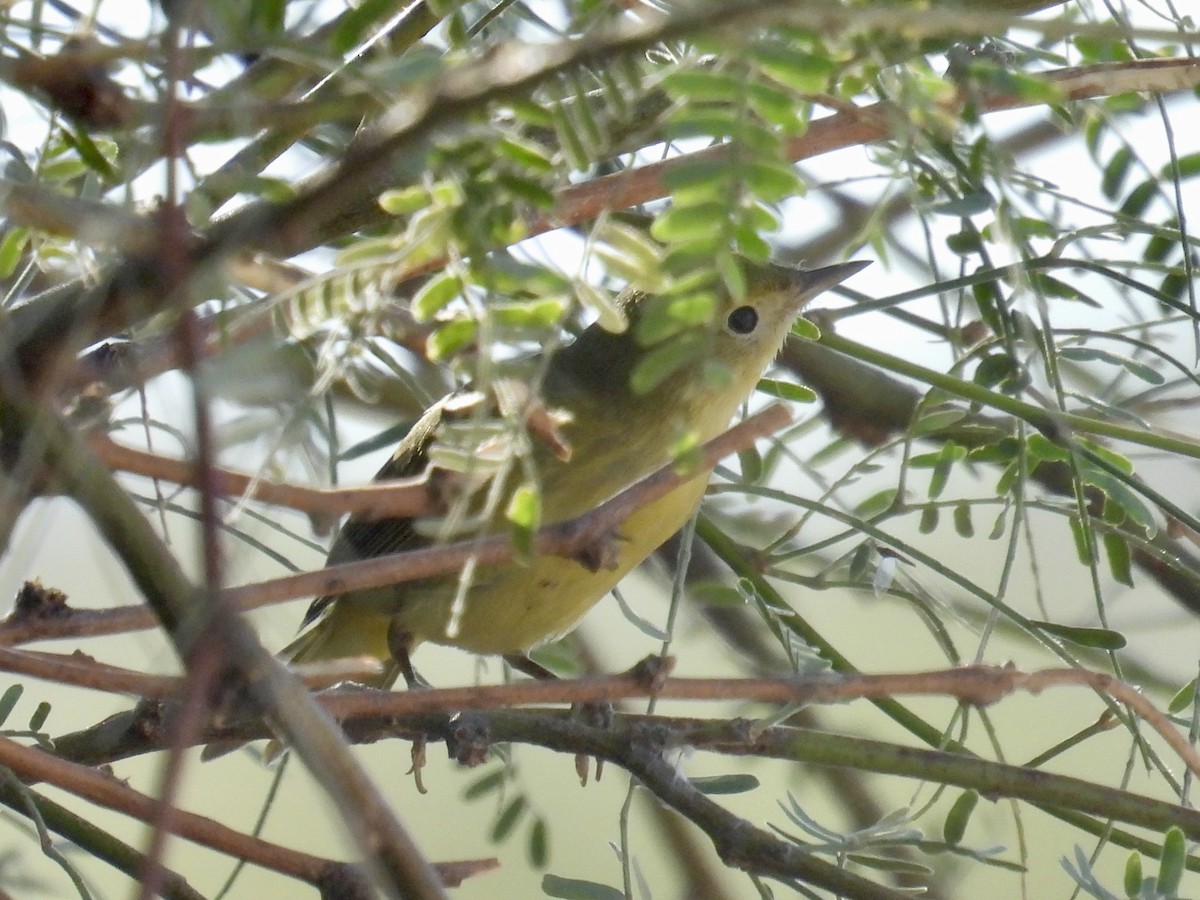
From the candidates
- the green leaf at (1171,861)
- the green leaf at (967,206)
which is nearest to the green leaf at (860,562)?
the green leaf at (1171,861)

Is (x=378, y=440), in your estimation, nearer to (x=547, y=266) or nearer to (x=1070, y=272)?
(x=1070, y=272)

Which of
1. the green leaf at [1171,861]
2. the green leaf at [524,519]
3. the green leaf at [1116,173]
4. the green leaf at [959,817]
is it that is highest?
the green leaf at [1116,173]

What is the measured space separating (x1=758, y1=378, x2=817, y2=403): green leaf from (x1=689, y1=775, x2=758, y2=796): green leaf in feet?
1.23

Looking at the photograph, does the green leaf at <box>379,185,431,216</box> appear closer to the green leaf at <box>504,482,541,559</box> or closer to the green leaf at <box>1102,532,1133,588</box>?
the green leaf at <box>504,482,541,559</box>

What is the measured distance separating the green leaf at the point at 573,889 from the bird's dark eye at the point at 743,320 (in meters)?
0.83

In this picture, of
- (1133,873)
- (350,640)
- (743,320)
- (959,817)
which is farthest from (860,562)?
(350,640)

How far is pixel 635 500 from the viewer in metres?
0.79

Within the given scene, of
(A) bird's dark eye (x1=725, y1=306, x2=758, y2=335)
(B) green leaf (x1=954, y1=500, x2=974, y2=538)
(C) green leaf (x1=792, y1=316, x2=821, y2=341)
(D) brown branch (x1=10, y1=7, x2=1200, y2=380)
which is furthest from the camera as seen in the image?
(A) bird's dark eye (x1=725, y1=306, x2=758, y2=335)

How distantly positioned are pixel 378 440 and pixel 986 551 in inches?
71.6

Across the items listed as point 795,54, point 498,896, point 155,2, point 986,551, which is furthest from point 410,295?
point 986,551

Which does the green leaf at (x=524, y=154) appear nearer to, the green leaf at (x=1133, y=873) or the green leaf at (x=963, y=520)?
the green leaf at (x=1133, y=873)

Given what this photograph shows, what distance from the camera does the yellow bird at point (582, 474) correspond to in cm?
177

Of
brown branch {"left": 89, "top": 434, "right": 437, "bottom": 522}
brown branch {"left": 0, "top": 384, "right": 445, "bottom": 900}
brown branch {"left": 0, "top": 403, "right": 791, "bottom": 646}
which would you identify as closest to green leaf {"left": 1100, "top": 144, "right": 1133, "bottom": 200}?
brown branch {"left": 0, "top": 403, "right": 791, "bottom": 646}

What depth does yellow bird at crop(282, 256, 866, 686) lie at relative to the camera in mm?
1771
